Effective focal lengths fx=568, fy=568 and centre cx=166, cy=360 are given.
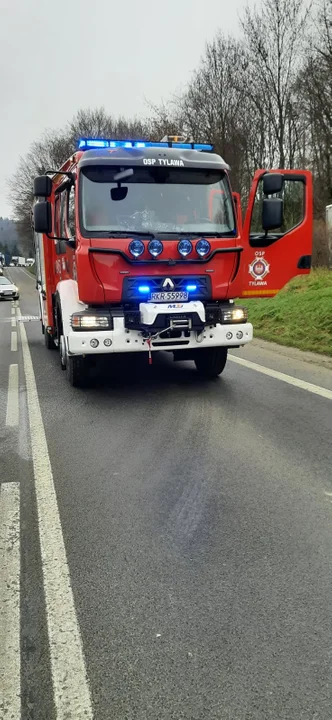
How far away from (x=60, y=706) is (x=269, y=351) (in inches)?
331

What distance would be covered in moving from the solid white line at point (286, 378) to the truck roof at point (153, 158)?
9.15 feet

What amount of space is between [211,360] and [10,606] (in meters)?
5.29

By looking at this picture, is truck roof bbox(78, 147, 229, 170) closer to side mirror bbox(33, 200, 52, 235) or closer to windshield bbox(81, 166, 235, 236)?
windshield bbox(81, 166, 235, 236)

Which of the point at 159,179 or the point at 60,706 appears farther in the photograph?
the point at 159,179

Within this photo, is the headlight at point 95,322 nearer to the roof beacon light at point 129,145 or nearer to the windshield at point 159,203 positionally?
the windshield at point 159,203

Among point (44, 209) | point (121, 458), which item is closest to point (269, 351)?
point (44, 209)

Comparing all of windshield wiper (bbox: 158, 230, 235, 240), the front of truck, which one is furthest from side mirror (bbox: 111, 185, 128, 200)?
windshield wiper (bbox: 158, 230, 235, 240)

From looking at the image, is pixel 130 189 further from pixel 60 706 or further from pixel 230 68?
pixel 230 68

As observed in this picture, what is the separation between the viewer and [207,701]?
206 centimetres

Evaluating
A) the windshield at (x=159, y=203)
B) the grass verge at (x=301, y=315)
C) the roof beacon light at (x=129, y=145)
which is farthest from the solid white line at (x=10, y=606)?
the grass verge at (x=301, y=315)

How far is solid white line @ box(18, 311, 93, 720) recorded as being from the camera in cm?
208

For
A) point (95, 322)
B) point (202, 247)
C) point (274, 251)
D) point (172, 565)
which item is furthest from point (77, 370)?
point (172, 565)

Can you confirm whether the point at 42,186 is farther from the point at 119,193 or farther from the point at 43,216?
the point at 119,193

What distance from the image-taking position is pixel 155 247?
6.23m
